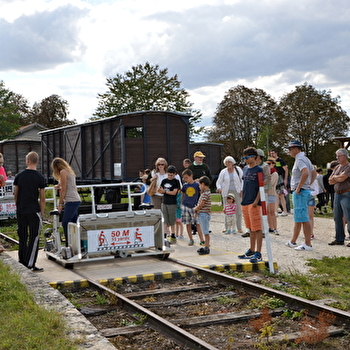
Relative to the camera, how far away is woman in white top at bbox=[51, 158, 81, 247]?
8.76 metres

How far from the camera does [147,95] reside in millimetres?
53406

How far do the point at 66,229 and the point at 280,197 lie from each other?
9191 millimetres

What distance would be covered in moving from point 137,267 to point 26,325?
3.82 m

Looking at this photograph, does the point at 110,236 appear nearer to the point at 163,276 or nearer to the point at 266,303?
the point at 163,276

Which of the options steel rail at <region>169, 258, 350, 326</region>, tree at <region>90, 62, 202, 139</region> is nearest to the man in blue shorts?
steel rail at <region>169, 258, 350, 326</region>

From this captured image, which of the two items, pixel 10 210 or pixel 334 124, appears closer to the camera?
pixel 10 210

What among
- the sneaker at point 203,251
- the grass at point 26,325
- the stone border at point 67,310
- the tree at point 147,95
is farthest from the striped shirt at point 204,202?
the tree at point 147,95

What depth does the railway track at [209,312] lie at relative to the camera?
498 centimetres

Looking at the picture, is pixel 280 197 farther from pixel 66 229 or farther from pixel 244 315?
pixel 244 315

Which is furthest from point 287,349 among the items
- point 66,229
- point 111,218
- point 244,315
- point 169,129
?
point 169,129

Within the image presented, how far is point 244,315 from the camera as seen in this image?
223 inches

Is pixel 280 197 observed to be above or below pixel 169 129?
below

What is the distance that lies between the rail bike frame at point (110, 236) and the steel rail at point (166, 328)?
1913 mm

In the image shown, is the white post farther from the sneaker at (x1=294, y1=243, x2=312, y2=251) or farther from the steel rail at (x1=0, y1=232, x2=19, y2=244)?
the steel rail at (x1=0, y1=232, x2=19, y2=244)
